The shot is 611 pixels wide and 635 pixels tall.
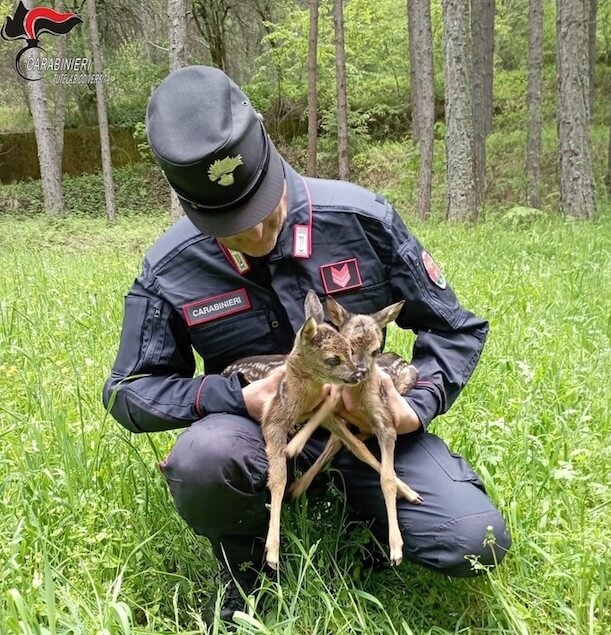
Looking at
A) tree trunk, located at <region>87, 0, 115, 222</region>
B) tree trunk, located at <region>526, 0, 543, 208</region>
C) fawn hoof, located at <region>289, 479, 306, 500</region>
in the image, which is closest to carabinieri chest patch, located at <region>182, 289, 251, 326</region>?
fawn hoof, located at <region>289, 479, 306, 500</region>

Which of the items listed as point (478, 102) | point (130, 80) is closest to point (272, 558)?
point (478, 102)

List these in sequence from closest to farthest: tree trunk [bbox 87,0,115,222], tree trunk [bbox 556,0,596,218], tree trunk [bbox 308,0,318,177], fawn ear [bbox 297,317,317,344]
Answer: fawn ear [bbox 297,317,317,344], tree trunk [bbox 556,0,596,218], tree trunk [bbox 308,0,318,177], tree trunk [bbox 87,0,115,222]

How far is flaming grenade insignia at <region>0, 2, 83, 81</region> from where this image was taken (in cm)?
1808

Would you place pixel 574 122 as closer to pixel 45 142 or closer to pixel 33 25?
pixel 45 142

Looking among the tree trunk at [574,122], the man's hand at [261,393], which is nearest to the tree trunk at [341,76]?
the tree trunk at [574,122]

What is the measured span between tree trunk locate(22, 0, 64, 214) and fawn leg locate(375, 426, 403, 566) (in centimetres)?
1805

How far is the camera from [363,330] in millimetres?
2301

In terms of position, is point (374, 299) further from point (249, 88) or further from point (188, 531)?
point (249, 88)

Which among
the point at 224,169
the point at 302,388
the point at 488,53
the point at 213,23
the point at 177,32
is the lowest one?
the point at 302,388

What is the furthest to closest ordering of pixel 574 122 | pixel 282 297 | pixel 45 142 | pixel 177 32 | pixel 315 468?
1. pixel 45 142
2. pixel 177 32
3. pixel 574 122
4. pixel 282 297
5. pixel 315 468

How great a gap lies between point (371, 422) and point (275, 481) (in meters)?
0.39

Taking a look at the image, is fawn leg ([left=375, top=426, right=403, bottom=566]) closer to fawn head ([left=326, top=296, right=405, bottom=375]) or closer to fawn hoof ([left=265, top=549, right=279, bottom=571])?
fawn head ([left=326, top=296, right=405, bottom=375])

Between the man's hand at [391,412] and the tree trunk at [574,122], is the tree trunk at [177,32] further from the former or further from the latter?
the man's hand at [391,412]

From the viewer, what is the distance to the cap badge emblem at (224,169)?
7.48 feet
